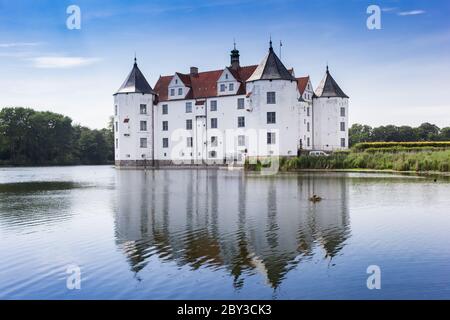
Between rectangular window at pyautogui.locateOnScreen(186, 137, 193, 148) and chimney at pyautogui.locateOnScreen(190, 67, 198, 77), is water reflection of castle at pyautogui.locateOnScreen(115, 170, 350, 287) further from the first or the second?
chimney at pyautogui.locateOnScreen(190, 67, 198, 77)

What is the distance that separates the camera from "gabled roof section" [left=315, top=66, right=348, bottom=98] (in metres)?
57.3

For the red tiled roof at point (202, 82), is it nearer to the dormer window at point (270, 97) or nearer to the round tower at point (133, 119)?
the round tower at point (133, 119)

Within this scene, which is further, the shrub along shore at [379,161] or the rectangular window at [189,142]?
the rectangular window at [189,142]

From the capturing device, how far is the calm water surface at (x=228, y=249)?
281 inches

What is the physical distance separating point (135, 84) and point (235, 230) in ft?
158

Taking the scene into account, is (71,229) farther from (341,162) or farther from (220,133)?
(220,133)

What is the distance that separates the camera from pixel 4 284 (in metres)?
7.48

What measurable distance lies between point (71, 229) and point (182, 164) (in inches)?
1754

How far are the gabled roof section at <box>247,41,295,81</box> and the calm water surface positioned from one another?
3171 cm

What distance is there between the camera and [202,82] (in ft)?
189

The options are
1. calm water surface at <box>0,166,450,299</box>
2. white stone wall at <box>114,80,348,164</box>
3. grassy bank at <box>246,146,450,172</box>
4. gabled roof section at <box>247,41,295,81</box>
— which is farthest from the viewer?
white stone wall at <box>114,80,348,164</box>

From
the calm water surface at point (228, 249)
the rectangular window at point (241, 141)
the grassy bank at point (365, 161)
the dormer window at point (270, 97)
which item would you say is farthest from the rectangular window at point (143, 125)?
the calm water surface at point (228, 249)

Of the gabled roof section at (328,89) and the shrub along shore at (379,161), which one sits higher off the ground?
the gabled roof section at (328,89)

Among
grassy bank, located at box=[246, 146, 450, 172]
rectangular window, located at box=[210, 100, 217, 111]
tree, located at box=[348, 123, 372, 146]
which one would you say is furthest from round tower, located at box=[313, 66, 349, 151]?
tree, located at box=[348, 123, 372, 146]
